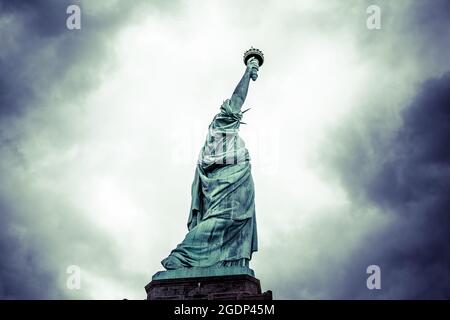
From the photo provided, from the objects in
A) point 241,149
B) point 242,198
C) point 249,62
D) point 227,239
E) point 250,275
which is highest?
point 249,62

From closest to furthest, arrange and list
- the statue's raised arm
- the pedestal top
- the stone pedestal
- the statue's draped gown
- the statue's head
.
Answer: the stone pedestal, the pedestal top, the statue's draped gown, the statue's raised arm, the statue's head

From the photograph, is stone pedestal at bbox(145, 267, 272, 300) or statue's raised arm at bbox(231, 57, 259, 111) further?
statue's raised arm at bbox(231, 57, 259, 111)

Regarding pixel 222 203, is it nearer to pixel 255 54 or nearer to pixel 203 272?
pixel 203 272

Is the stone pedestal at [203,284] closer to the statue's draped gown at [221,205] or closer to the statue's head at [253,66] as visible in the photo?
the statue's draped gown at [221,205]

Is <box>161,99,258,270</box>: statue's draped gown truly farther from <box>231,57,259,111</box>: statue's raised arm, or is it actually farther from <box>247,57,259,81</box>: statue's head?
<box>247,57,259,81</box>: statue's head

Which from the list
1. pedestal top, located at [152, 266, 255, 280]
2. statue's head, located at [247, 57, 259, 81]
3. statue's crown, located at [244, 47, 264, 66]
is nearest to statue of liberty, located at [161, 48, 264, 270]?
pedestal top, located at [152, 266, 255, 280]
